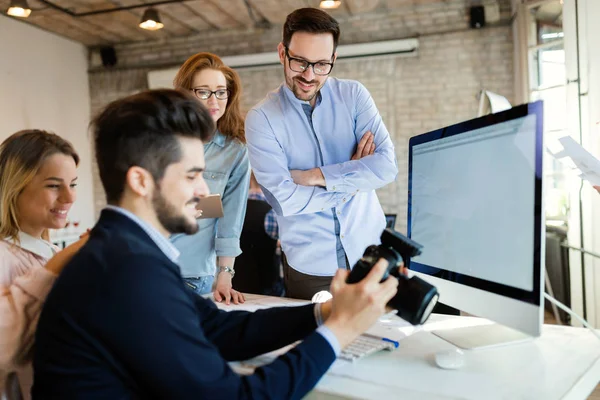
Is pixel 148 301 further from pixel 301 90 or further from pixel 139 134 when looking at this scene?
pixel 301 90

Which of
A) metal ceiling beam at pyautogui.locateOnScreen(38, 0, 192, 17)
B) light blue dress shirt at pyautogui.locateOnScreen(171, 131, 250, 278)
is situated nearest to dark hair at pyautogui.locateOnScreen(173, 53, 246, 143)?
light blue dress shirt at pyautogui.locateOnScreen(171, 131, 250, 278)

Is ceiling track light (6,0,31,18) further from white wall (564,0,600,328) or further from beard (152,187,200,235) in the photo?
beard (152,187,200,235)

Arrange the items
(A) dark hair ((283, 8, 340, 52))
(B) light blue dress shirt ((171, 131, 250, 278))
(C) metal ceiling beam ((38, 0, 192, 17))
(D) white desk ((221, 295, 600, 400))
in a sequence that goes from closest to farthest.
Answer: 1. (D) white desk ((221, 295, 600, 400))
2. (A) dark hair ((283, 8, 340, 52))
3. (B) light blue dress shirt ((171, 131, 250, 278))
4. (C) metal ceiling beam ((38, 0, 192, 17))

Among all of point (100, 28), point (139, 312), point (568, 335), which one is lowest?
point (568, 335)

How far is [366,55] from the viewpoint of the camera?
616 centimetres

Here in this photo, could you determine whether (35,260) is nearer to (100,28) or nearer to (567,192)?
(567,192)

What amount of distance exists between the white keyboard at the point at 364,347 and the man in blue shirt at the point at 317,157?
741 mm

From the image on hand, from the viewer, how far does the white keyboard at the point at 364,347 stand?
1191 mm

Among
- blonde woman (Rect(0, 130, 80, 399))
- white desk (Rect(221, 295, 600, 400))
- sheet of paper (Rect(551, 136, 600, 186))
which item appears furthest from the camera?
sheet of paper (Rect(551, 136, 600, 186))

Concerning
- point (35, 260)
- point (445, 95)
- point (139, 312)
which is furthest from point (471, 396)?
point (445, 95)

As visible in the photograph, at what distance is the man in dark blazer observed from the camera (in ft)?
2.77

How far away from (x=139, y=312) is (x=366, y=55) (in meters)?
5.74

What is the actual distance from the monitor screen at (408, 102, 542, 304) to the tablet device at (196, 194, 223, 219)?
0.80m

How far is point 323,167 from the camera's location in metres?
2.00
